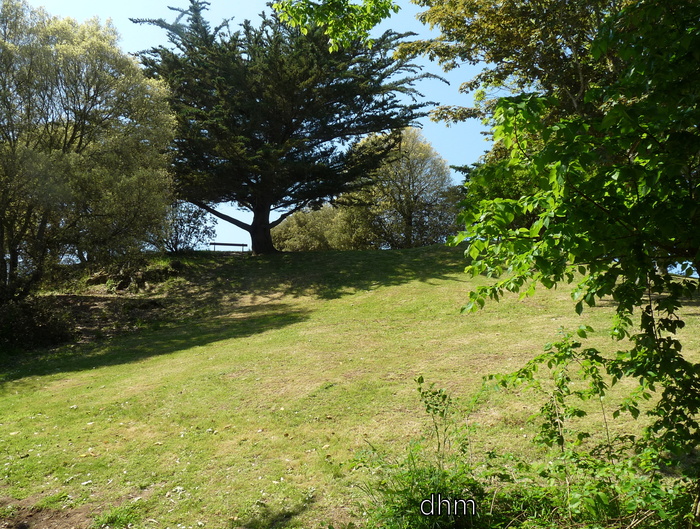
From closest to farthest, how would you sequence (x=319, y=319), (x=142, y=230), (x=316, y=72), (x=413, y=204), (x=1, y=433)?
(x=1, y=433) < (x=319, y=319) < (x=142, y=230) < (x=316, y=72) < (x=413, y=204)

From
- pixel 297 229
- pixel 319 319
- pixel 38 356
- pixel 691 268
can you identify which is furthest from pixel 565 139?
pixel 297 229

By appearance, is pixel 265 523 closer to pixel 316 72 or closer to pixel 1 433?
pixel 1 433

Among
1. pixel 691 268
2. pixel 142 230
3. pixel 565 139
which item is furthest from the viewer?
pixel 142 230

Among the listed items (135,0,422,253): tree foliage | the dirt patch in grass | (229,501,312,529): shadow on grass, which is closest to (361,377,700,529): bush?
(229,501,312,529): shadow on grass

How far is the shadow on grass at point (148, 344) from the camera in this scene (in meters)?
11.0

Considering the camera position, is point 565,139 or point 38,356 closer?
point 565,139

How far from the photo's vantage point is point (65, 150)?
1497 centimetres

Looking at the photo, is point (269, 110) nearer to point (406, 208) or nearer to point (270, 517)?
point (406, 208)

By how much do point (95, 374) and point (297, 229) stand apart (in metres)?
23.8

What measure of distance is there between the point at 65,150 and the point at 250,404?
12.3m

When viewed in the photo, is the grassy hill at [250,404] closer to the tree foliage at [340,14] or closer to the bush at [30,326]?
the bush at [30,326]

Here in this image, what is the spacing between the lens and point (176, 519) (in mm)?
4285

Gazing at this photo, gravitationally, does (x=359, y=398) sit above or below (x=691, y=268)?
below

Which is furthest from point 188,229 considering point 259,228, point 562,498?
point 562,498
